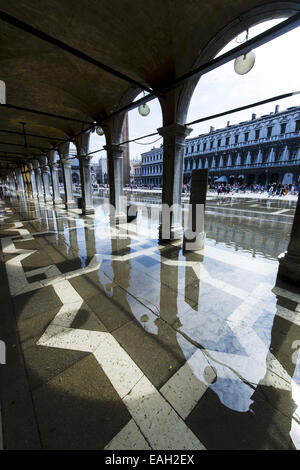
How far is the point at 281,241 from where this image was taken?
6.24 meters

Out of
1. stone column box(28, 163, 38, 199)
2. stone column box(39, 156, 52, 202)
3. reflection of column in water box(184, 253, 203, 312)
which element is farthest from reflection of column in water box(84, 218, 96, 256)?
stone column box(28, 163, 38, 199)

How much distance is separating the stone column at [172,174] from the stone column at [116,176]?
3.22 metres

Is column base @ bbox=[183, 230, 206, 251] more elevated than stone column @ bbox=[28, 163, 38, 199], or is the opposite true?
stone column @ bbox=[28, 163, 38, 199]

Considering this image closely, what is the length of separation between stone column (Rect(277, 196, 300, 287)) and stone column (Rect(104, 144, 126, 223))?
697 cm

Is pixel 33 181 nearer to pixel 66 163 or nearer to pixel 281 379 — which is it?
pixel 66 163

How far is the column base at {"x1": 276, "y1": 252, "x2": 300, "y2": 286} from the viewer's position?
139 inches

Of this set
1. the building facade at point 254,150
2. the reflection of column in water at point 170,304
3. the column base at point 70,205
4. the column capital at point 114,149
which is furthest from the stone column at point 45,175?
the building facade at point 254,150

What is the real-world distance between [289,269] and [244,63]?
4.36 metres

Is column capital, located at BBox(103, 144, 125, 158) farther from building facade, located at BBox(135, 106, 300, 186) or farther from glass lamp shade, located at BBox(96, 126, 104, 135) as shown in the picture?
building facade, located at BBox(135, 106, 300, 186)

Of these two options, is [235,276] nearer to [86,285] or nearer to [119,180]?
[86,285]

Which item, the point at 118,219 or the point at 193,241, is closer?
the point at 193,241

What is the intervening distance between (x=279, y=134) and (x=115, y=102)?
130 feet

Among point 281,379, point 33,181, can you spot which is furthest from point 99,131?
point 33,181

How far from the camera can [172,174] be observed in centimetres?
570
